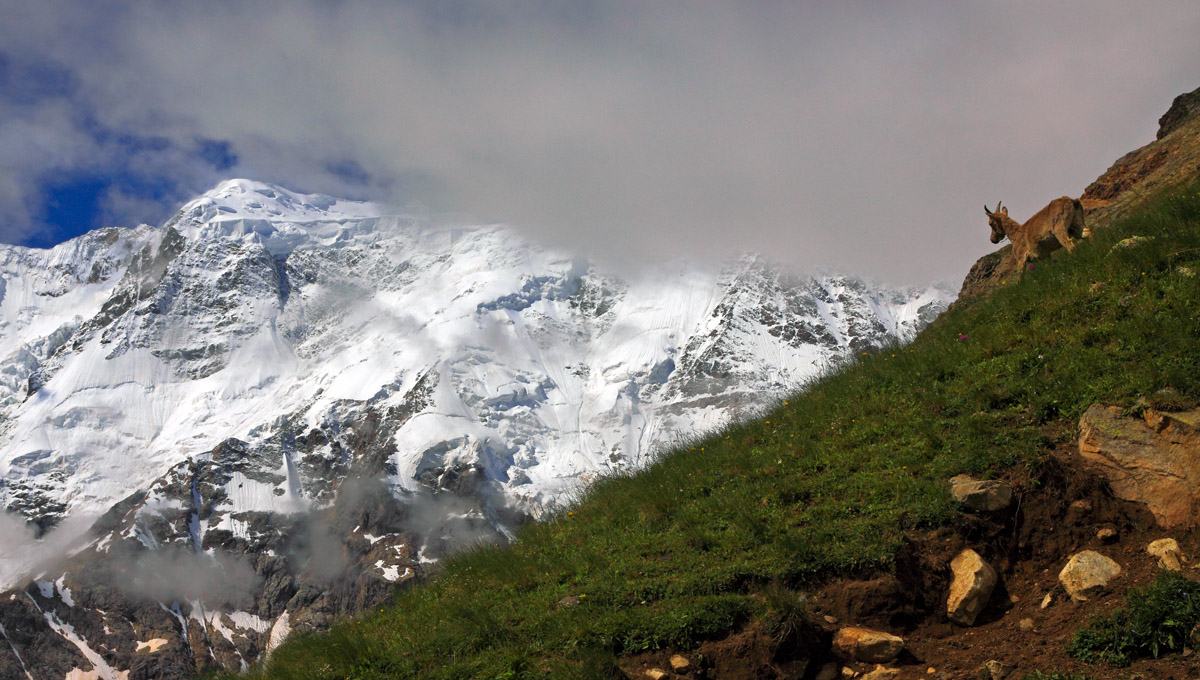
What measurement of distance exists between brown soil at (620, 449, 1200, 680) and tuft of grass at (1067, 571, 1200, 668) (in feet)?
0.57

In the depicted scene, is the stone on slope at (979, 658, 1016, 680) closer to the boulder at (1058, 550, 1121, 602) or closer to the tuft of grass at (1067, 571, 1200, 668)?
the tuft of grass at (1067, 571, 1200, 668)

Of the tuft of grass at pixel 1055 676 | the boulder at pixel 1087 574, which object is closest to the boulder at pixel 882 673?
the tuft of grass at pixel 1055 676

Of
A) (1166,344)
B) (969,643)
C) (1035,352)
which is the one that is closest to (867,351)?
(1035,352)

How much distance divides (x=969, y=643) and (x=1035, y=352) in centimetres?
443

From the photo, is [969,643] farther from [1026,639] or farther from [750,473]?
[750,473]

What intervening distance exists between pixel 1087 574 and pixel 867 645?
2114 mm

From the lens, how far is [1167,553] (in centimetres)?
692

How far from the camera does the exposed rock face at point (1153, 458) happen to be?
7246 mm

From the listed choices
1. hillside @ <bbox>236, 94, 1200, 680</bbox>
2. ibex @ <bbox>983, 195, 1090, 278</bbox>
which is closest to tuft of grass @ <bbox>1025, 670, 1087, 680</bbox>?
hillside @ <bbox>236, 94, 1200, 680</bbox>

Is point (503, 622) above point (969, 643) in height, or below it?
above

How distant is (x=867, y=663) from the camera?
7164 millimetres

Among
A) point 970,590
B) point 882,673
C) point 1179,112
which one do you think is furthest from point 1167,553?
point 1179,112

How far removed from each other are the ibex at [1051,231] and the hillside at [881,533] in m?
1.61

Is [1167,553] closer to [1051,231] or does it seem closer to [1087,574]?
[1087,574]
